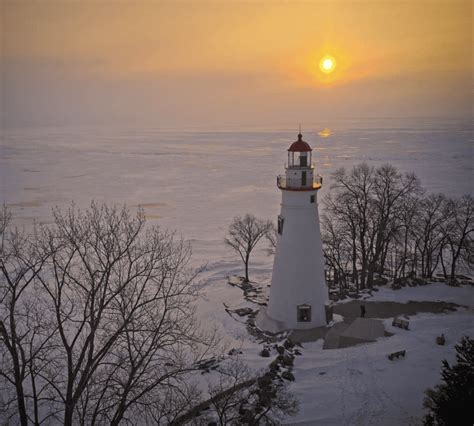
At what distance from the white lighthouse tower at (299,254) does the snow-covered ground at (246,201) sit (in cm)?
154

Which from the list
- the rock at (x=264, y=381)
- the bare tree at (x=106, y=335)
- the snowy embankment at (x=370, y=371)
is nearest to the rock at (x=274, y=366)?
the snowy embankment at (x=370, y=371)

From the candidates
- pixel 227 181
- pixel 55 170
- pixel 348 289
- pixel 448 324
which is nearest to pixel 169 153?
pixel 55 170

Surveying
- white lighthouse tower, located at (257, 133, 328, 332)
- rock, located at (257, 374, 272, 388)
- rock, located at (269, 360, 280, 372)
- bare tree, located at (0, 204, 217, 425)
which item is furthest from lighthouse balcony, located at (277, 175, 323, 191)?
rock, located at (257, 374, 272, 388)

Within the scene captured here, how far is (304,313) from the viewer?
18.6 m

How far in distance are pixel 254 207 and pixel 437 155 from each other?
171 feet

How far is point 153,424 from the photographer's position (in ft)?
40.3

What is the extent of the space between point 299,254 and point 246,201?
99.2 feet

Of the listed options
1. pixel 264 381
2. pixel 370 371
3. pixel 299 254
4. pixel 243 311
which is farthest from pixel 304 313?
pixel 264 381

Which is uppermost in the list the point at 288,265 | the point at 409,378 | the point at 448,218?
the point at 448,218

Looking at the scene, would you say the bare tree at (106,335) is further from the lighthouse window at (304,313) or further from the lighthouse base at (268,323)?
the lighthouse window at (304,313)

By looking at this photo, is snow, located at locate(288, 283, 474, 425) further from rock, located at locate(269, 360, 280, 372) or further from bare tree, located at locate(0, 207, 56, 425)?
bare tree, located at locate(0, 207, 56, 425)

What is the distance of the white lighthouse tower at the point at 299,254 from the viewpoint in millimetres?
17781

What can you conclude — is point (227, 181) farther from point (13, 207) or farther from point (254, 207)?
point (13, 207)

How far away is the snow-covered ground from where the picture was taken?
13.3 meters
